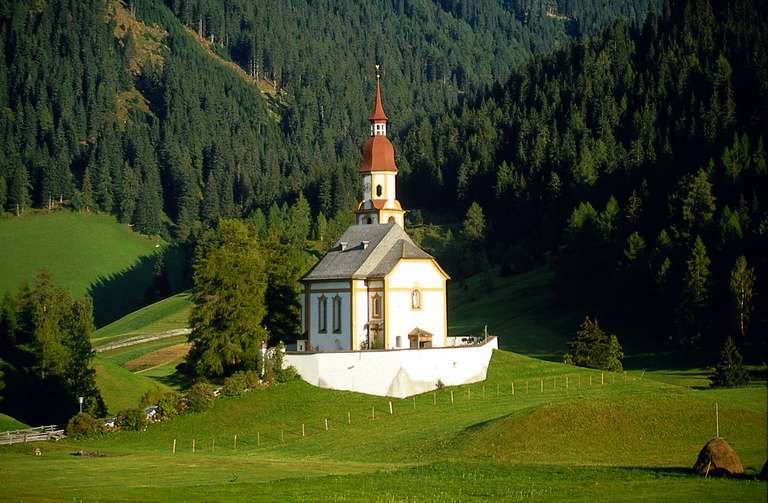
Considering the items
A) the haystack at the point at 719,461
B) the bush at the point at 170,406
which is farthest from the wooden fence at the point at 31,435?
the haystack at the point at 719,461

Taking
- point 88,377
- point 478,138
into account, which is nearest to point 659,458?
point 88,377

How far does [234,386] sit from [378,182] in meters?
25.1

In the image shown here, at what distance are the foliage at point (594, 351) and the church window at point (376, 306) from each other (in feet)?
46.0

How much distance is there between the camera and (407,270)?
283 ft

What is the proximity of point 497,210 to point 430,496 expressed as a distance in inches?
4245

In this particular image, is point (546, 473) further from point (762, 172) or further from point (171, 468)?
point (762, 172)

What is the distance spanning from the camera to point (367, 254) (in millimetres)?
87188

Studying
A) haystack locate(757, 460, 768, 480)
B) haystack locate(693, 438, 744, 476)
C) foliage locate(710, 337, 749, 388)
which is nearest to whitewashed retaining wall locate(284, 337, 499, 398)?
foliage locate(710, 337, 749, 388)

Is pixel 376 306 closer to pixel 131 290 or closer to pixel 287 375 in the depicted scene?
pixel 287 375

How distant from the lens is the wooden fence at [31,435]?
67375mm

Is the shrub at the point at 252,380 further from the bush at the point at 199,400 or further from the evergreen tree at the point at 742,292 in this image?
the evergreen tree at the point at 742,292

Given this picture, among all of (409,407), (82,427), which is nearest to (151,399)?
(82,427)

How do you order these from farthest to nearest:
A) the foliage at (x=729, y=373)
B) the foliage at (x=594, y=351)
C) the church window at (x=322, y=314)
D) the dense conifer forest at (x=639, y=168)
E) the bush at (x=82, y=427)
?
the dense conifer forest at (x=639, y=168) → the foliage at (x=594, y=351) → the church window at (x=322, y=314) → the foliage at (x=729, y=373) → the bush at (x=82, y=427)

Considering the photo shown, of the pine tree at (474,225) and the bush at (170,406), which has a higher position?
the pine tree at (474,225)
